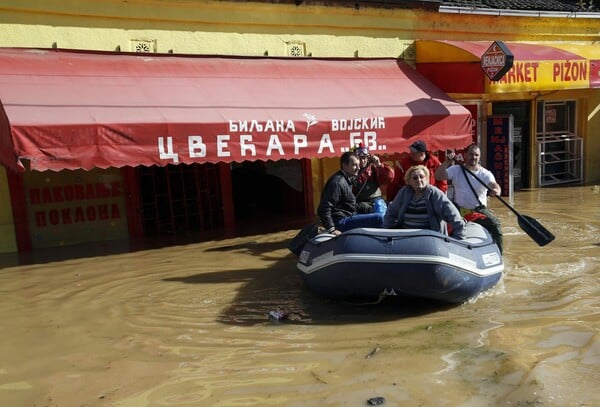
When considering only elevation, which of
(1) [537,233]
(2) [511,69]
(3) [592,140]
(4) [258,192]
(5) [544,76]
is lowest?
(1) [537,233]

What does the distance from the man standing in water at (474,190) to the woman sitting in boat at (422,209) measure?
1014mm

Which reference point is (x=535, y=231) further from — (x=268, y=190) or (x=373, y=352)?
(x=268, y=190)

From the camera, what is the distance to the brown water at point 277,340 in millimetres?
4730

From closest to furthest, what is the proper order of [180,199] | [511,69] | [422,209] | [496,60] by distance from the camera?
[422,209], [180,199], [496,60], [511,69]

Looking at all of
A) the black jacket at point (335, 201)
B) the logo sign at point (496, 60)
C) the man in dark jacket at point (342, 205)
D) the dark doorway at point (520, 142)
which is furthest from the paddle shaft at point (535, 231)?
the dark doorway at point (520, 142)

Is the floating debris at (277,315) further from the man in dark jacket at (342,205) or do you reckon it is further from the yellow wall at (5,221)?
the yellow wall at (5,221)

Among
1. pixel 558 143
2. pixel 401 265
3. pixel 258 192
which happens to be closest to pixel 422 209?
pixel 401 265

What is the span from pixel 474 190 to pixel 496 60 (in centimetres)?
517

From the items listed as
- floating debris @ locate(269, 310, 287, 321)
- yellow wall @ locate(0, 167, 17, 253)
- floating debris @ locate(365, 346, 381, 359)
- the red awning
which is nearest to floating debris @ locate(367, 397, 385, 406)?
floating debris @ locate(365, 346, 381, 359)

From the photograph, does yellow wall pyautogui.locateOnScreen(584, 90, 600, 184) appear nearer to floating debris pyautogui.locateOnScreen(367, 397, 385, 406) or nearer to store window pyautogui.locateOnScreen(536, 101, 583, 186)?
store window pyautogui.locateOnScreen(536, 101, 583, 186)

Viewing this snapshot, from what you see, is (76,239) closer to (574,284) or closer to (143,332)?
(143,332)

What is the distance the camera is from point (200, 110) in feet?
30.4

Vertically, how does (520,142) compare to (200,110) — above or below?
below

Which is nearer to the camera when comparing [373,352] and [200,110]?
[373,352]
